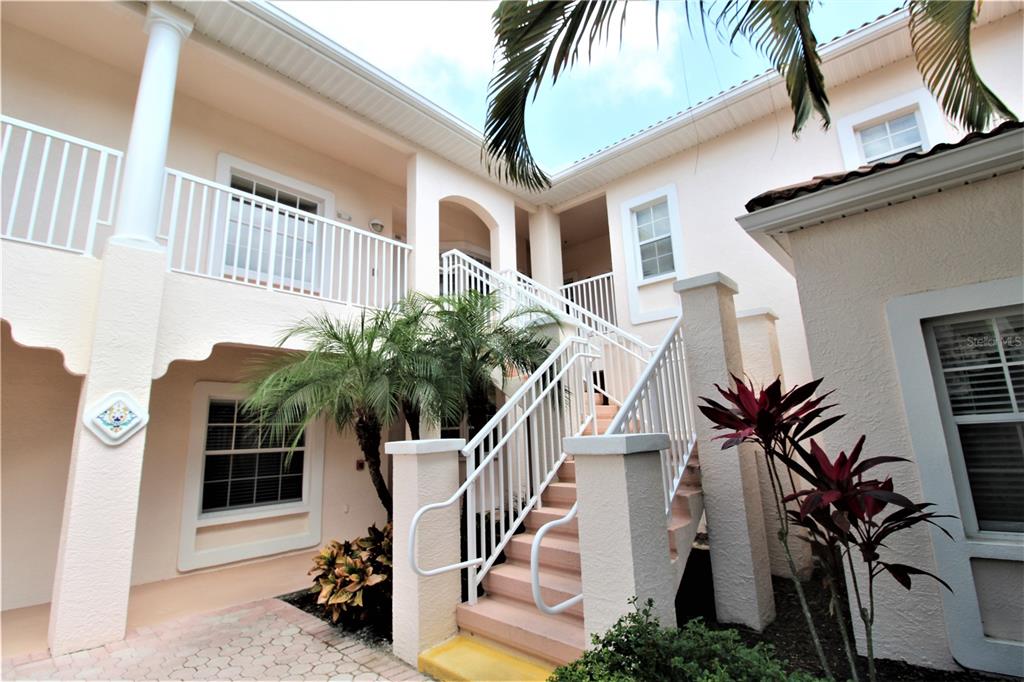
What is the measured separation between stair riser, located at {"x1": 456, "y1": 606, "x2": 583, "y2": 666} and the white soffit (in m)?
6.65

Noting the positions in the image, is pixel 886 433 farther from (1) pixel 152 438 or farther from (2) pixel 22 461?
(2) pixel 22 461

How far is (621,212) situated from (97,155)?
26.9ft

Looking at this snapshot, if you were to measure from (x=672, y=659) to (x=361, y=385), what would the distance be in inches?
139

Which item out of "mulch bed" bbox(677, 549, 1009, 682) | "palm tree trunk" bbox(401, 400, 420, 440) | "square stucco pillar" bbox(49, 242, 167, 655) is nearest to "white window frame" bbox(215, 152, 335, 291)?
"square stucco pillar" bbox(49, 242, 167, 655)

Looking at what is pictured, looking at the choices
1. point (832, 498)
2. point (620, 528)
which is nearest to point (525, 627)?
point (620, 528)

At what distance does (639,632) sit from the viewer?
231 cm

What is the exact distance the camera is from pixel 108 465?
13.9ft

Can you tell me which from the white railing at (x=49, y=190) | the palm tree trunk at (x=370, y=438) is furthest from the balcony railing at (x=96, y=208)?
the palm tree trunk at (x=370, y=438)

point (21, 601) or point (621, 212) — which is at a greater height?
point (621, 212)

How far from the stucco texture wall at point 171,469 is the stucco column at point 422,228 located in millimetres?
2584

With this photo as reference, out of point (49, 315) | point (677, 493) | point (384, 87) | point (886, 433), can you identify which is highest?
point (384, 87)

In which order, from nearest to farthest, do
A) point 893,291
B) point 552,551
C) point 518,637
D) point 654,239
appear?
point 893,291 < point 518,637 < point 552,551 < point 654,239

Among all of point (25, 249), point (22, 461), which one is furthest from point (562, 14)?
point (22, 461)

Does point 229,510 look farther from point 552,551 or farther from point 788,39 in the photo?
point 788,39
